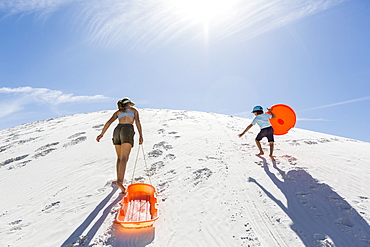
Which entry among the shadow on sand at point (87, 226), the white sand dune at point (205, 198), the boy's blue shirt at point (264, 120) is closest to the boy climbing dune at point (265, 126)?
the boy's blue shirt at point (264, 120)

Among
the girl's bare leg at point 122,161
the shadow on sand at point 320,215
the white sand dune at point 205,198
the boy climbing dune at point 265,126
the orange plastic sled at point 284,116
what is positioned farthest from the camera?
the orange plastic sled at point 284,116

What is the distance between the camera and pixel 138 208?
3.58 meters

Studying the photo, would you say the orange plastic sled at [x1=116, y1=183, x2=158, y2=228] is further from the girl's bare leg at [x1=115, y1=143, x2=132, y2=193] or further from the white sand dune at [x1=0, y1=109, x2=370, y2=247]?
the girl's bare leg at [x1=115, y1=143, x2=132, y2=193]

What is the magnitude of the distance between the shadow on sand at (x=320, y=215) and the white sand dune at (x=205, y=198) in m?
0.02

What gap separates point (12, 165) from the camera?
790cm

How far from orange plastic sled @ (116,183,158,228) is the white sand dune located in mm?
138

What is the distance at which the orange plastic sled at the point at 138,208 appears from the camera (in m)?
3.05

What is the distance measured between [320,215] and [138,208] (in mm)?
2995

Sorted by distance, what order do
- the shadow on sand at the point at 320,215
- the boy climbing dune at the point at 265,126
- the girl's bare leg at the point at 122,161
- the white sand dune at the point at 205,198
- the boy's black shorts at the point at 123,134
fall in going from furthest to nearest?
the boy climbing dune at the point at 265,126, the boy's black shorts at the point at 123,134, the girl's bare leg at the point at 122,161, the white sand dune at the point at 205,198, the shadow on sand at the point at 320,215

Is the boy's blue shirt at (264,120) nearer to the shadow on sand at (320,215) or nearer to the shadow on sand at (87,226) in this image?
the shadow on sand at (320,215)

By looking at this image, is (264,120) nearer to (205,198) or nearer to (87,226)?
(205,198)

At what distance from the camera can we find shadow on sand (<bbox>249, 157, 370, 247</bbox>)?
2863mm

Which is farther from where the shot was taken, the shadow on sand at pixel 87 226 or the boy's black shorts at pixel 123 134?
the boy's black shorts at pixel 123 134

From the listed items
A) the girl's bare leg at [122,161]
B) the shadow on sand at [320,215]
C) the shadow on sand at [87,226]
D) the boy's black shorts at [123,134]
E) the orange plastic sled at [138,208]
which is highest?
the boy's black shorts at [123,134]
